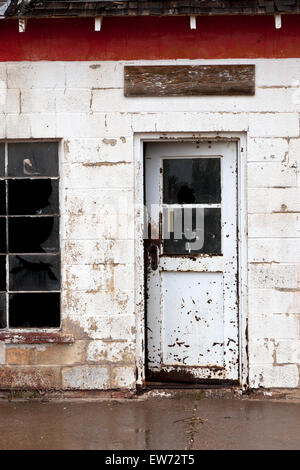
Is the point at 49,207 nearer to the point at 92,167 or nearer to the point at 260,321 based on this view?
the point at 92,167

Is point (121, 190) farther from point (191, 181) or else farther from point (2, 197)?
point (2, 197)

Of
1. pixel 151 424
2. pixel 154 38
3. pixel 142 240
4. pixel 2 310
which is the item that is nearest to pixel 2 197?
pixel 2 310

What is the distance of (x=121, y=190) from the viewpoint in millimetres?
6371

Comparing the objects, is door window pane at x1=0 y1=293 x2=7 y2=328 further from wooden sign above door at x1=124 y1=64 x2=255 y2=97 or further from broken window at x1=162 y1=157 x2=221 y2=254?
wooden sign above door at x1=124 y1=64 x2=255 y2=97

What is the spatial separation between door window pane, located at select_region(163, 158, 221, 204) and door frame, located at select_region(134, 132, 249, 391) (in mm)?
221

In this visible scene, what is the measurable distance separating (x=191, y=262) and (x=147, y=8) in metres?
2.34

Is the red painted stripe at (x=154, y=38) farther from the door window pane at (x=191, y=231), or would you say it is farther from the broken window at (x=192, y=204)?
the door window pane at (x=191, y=231)

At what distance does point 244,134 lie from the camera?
6.35 m

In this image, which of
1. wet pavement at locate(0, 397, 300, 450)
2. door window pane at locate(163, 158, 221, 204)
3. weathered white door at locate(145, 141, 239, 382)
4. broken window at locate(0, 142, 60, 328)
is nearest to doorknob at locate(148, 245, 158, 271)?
weathered white door at locate(145, 141, 239, 382)

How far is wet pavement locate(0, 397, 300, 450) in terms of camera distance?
515cm

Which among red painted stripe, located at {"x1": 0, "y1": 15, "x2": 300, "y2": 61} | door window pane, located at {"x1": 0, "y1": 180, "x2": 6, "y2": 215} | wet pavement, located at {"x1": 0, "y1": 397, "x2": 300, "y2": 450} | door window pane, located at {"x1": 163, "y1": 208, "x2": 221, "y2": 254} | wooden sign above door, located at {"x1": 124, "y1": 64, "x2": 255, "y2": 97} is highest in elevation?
red painted stripe, located at {"x1": 0, "y1": 15, "x2": 300, "y2": 61}

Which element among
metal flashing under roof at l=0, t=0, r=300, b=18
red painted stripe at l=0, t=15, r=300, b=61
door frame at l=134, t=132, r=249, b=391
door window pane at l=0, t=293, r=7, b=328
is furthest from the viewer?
door window pane at l=0, t=293, r=7, b=328

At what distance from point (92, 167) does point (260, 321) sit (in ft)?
6.92

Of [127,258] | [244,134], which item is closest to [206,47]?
[244,134]
